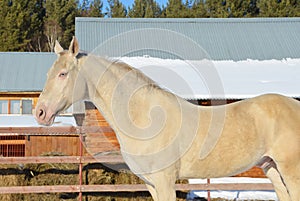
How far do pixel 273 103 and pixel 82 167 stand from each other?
3.50m

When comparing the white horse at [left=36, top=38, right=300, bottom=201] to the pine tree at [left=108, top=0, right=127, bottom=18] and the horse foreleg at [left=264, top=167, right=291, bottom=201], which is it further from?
the pine tree at [left=108, top=0, right=127, bottom=18]

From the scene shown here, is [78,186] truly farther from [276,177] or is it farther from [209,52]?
[209,52]

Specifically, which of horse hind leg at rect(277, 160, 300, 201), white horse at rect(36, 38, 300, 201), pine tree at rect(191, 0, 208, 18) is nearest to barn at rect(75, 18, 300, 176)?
white horse at rect(36, 38, 300, 201)

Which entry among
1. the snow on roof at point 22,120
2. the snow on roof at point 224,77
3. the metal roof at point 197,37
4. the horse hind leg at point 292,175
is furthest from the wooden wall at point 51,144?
the horse hind leg at point 292,175

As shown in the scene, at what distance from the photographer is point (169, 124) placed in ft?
11.1

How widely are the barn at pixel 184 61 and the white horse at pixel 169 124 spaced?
178 inches

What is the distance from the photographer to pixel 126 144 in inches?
132

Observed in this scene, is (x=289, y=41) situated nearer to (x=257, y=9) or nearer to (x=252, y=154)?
(x=252, y=154)

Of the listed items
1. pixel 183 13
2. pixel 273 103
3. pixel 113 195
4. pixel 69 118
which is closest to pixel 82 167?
pixel 113 195

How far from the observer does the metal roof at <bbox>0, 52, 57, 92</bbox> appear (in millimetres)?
16578

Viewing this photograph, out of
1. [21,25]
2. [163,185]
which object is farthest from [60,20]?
[163,185]

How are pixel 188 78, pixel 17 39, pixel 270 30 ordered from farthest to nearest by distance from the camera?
pixel 17 39 → pixel 270 30 → pixel 188 78

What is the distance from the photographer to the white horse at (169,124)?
10.8 feet

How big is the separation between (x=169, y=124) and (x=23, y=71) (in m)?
15.7
